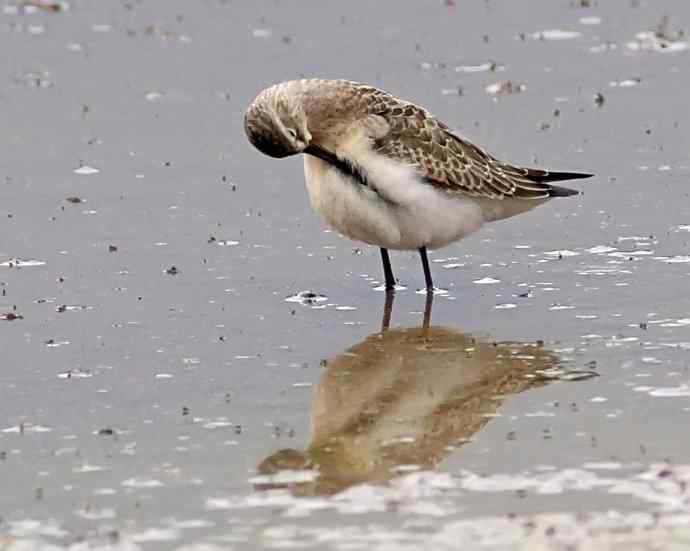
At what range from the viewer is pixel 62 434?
37.9 ft

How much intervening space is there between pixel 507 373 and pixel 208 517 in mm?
3437

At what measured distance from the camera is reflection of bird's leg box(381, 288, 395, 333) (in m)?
14.2

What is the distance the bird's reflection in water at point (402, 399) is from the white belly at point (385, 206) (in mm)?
681

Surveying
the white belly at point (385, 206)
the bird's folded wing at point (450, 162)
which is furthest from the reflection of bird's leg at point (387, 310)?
the bird's folded wing at point (450, 162)

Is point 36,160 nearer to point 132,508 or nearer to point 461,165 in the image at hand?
point 461,165

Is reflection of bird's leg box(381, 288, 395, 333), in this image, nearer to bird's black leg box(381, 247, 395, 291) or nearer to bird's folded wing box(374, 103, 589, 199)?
bird's black leg box(381, 247, 395, 291)

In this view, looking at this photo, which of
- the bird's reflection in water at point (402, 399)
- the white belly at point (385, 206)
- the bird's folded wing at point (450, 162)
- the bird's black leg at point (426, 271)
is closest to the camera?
the bird's reflection in water at point (402, 399)

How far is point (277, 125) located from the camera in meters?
13.6

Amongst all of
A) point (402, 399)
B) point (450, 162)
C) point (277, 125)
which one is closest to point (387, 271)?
point (450, 162)

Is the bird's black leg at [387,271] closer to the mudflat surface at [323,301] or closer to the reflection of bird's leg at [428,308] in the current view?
the mudflat surface at [323,301]

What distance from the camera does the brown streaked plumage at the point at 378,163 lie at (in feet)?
45.6

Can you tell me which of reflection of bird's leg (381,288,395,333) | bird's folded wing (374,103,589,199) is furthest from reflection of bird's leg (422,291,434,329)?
bird's folded wing (374,103,589,199)

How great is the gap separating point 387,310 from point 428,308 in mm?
345

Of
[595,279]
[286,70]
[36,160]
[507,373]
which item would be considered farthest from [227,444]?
[286,70]
